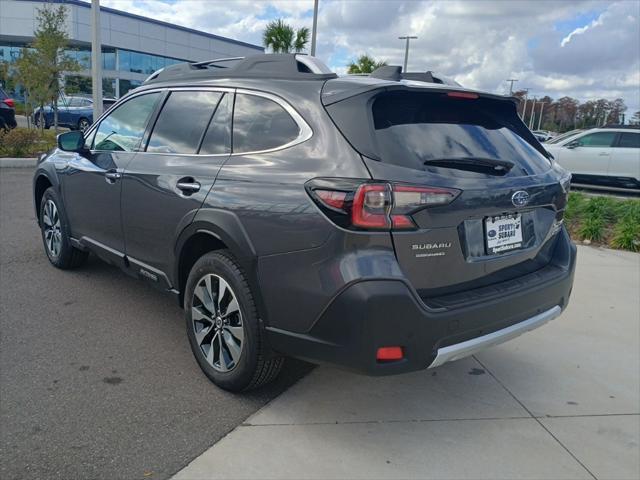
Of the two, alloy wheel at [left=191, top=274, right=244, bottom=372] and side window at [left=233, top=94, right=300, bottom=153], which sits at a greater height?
side window at [left=233, top=94, right=300, bottom=153]

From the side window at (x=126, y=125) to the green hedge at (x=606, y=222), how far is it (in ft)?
20.0

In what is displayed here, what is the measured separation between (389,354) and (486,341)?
0.58 meters

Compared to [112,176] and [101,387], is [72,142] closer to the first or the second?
[112,176]

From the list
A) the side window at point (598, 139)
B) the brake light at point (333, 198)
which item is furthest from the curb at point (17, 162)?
the side window at point (598, 139)

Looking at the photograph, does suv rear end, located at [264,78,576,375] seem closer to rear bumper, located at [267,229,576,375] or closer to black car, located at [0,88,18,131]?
rear bumper, located at [267,229,576,375]

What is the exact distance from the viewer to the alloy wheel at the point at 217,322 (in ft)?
9.93

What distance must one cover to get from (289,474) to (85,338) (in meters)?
2.03

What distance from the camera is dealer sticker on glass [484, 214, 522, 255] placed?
2764 millimetres

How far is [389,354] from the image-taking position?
97.7 inches

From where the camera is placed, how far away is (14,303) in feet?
14.4

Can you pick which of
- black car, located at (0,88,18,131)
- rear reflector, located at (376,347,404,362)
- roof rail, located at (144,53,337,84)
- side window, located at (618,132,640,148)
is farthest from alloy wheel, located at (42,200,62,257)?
side window, located at (618,132,640,148)

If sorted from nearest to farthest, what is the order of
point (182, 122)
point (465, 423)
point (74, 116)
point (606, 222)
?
1. point (465, 423)
2. point (182, 122)
3. point (606, 222)
4. point (74, 116)

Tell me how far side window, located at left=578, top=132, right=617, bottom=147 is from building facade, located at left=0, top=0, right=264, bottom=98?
1261 inches

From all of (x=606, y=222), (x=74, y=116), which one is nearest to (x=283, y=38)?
(x=74, y=116)
